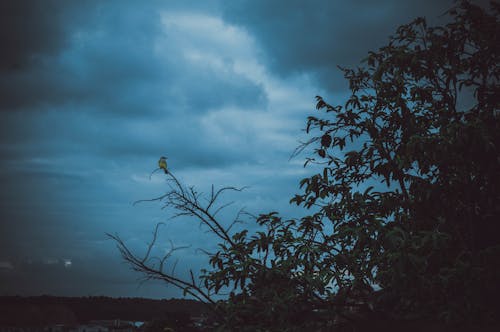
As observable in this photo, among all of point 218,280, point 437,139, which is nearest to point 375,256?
point 437,139

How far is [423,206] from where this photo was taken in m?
7.05

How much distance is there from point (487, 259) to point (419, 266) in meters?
0.87

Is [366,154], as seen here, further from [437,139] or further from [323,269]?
[323,269]

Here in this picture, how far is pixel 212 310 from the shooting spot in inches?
258

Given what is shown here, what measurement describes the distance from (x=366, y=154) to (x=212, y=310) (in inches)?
141

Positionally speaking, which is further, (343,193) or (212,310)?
(343,193)

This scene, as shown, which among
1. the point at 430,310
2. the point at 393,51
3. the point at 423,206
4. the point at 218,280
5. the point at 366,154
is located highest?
the point at 393,51

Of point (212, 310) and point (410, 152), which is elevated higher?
point (410, 152)

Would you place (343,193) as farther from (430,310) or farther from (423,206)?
(430,310)

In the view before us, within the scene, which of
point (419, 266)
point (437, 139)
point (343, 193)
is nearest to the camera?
point (419, 266)

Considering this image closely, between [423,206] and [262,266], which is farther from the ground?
[423,206]

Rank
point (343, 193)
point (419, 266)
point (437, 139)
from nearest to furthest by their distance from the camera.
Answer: point (419, 266), point (437, 139), point (343, 193)

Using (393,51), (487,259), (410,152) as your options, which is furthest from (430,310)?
(393,51)

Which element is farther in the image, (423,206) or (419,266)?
(423,206)
